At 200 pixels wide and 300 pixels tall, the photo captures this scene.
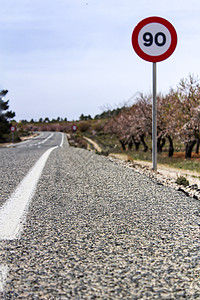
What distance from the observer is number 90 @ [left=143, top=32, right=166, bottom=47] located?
19.3 feet

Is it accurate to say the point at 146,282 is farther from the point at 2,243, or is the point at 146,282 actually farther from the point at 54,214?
the point at 54,214

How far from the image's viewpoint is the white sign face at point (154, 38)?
5848mm

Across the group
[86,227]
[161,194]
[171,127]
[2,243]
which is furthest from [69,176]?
[171,127]

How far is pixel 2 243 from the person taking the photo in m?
1.91

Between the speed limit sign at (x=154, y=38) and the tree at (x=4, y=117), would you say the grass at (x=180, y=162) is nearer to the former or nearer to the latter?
the speed limit sign at (x=154, y=38)

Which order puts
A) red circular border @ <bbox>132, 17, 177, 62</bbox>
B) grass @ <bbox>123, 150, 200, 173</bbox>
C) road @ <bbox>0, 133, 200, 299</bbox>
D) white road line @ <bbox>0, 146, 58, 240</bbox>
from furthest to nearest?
grass @ <bbox>123, 150, 200, 173</bbox> < red circular border @ <bbox>132, 17, 177, 62</bbox> < white road line @ <bbox>0, 146, 58, 240</bbox> < road @ <bbox>0, 133, 200, 299</bbox>

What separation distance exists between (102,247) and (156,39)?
16.2ft

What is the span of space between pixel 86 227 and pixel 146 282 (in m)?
0.87

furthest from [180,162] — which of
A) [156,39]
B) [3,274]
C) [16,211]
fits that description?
[3,274]

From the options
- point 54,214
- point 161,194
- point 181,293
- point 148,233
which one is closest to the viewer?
point 181,293

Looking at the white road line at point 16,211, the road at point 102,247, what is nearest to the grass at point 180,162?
the white road line at point 16,211

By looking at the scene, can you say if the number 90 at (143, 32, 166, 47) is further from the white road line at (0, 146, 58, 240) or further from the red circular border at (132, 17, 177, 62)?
the white road line at (0, 146, 58, 240)

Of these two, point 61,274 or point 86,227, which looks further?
point 86,227

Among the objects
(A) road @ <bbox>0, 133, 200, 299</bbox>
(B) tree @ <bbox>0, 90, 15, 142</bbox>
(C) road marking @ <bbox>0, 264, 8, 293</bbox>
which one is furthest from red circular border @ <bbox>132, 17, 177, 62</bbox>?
(B) tree @ <bbox>0, 90, 15, 142</bbox>
